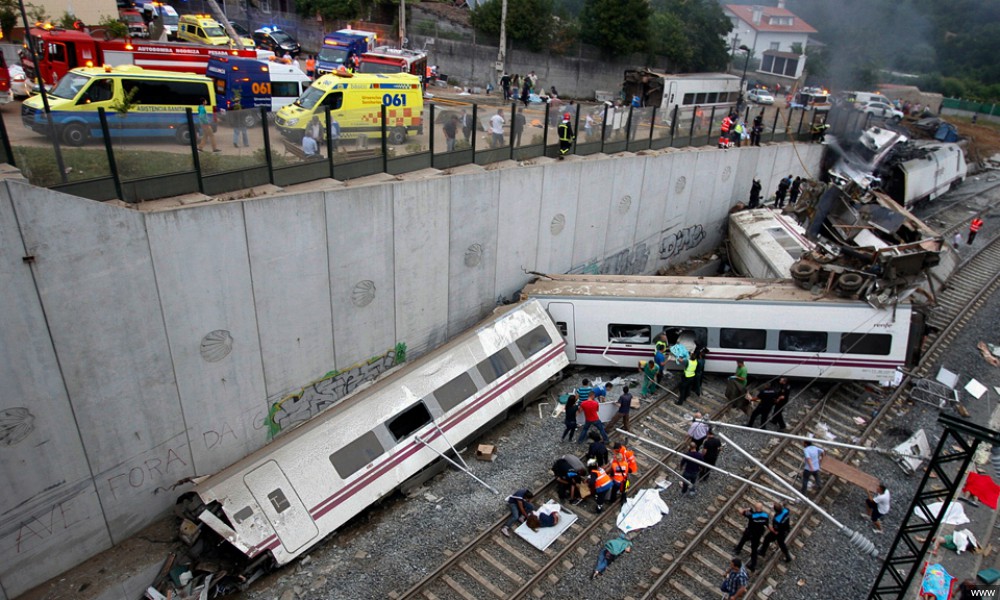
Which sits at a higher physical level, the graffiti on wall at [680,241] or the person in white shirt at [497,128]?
the person in white shirt at [497,128]

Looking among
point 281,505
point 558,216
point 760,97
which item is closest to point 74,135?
point 281,505

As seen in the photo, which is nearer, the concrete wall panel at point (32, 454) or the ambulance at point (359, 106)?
the concrete wall panel at point (32, 454)

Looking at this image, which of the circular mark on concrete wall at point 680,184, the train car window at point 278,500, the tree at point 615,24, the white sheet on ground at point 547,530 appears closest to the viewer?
the train car window at point 278,500

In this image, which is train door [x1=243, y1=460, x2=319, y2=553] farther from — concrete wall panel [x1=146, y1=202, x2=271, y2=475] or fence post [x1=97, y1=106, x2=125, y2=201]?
fence post [x1=97, y1=106, x2=125, y2=201]

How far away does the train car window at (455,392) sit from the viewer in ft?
44.4

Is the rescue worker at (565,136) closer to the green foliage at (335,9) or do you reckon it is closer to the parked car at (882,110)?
the green foliage at (335,9)

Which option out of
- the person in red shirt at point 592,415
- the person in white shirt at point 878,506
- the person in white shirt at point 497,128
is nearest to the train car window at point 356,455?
the person in red shirt at point 592,415

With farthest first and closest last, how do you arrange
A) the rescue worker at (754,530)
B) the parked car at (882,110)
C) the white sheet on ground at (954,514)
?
1. the parked car at (882,110)
2. the white sheet on ground at (954,514)
3. the rescue worker at (754,530)

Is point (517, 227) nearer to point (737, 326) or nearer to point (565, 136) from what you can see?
point (565, 136)

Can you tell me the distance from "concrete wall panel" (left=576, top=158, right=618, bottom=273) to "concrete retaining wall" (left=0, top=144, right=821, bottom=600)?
95.3 inches

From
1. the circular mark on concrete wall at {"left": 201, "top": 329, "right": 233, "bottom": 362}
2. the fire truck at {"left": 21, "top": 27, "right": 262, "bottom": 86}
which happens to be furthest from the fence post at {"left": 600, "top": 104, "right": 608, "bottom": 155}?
the circular mark on concrete wall at {"left": 201, "top": 329, "right": 233, "bottom": 362}

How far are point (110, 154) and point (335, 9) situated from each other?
40550mm

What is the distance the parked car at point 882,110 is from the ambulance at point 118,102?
43641mm

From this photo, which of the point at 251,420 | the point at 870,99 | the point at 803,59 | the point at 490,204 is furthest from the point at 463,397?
the point at 803,59
